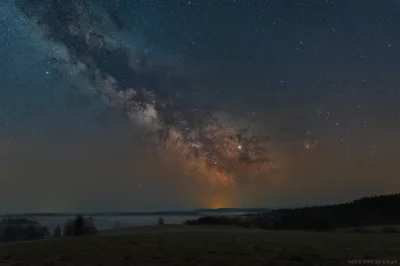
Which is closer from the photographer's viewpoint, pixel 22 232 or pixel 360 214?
pixel 360 214

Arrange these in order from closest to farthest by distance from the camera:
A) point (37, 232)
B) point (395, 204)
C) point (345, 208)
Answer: point (395, 204), point (345, 208), point (37, 232)

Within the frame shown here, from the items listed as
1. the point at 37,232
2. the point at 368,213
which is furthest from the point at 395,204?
the point at 37,232

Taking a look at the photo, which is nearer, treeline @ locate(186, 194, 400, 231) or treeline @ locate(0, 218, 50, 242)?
treeline @ locate(186, 194, 400, 231)

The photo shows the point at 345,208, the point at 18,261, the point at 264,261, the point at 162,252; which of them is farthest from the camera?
the point at 345,208

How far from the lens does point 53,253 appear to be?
2081 cm

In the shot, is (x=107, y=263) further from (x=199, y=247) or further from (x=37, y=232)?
(x=37, y=232)

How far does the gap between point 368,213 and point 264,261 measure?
10716cm

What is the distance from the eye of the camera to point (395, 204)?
108312 millimetres

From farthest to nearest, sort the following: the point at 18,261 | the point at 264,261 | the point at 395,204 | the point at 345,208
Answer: the point at 345,208 < the point at 395,204 < the point at 18,261 < the point at 264,261

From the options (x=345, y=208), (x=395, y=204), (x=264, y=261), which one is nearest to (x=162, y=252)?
(x=264, y=261)

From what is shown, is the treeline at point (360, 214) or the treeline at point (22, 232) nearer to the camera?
the treeline at point (360, 214)

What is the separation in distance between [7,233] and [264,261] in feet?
499

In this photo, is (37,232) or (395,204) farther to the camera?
(37,232)

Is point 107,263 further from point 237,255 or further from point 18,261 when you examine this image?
point 237,255
